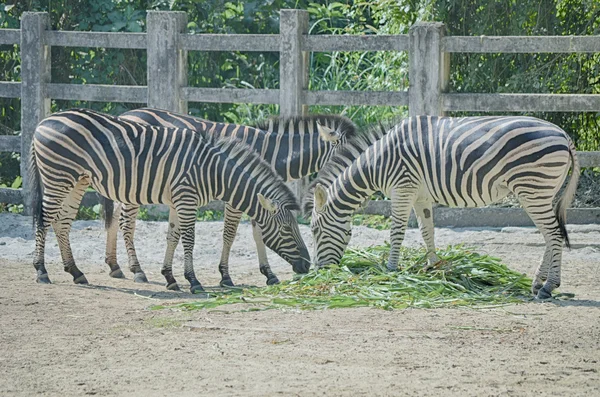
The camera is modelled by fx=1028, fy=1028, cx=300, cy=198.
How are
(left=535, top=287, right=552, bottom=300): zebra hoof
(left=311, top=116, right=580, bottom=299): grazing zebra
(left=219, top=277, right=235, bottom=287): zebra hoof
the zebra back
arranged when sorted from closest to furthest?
(left=535, top=287, right=552, bottom=300): zebra hoof < (left=311, top=116, right=580, bottom=299): grazing zebra < (left=219, top=277, right=235, bottom=287): zebra hoof < the zebra back

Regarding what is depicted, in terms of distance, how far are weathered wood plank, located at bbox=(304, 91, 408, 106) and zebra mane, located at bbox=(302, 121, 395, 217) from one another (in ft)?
8.47

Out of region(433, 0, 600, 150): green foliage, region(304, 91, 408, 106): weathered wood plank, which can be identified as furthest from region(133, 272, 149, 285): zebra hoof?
region(433, 0, 600, 150): green foliage

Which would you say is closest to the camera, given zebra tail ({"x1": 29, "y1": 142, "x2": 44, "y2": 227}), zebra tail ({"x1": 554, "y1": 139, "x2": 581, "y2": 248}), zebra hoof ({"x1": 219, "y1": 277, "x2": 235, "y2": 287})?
zebra tail ({"x1": 554, "y1": 139, "x2": 581, "y2": 248})

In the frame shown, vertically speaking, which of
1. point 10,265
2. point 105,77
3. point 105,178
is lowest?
point 10,265

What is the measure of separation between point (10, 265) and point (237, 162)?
270 cm

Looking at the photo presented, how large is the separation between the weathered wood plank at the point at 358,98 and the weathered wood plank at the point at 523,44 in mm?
766

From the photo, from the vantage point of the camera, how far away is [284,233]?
909cm

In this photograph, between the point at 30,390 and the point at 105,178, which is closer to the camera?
the point at 30,390

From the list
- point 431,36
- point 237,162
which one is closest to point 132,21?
point 431,36

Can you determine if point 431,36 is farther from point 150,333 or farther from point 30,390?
point 30,390

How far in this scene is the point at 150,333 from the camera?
6.84m

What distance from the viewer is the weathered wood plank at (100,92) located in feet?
41.3

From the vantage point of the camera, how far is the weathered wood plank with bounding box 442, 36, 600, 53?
11.1 m

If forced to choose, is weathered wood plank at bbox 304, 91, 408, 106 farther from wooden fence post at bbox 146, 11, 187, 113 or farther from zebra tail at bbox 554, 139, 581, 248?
zebra tail at bbox 554, 139, 581, 248
